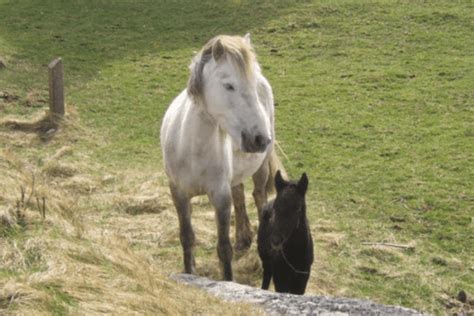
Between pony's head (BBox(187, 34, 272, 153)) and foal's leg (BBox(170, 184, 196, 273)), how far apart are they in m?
0.91

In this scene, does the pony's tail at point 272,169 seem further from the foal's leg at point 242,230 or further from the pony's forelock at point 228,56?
the pony's forelock at point 228,56

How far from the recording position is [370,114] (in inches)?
439

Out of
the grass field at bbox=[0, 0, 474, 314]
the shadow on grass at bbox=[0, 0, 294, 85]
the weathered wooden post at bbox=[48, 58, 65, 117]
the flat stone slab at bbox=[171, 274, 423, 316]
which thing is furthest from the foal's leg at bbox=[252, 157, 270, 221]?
the shadow on grass at bbox=[0, 0, 294, 85]

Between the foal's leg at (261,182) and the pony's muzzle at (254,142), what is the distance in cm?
212

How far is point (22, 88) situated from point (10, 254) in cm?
801

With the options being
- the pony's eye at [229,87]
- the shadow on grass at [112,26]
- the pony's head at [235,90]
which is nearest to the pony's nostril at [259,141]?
the pony's head at [235,90]

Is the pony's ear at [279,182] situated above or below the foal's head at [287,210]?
above

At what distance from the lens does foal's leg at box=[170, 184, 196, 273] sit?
19.5ft

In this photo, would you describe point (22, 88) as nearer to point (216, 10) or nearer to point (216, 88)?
point (216, 10)

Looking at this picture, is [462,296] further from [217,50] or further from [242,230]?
[217,50]

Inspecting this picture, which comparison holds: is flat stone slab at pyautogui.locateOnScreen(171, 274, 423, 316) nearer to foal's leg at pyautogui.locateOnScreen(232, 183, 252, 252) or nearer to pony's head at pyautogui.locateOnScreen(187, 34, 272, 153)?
pony's head at pyautogui.locateOnScreen(187, 34, 272, 153)

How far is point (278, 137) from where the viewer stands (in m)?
10.3

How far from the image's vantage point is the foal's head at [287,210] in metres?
5.62

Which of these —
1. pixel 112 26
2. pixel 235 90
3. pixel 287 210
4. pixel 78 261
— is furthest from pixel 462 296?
pixel 112 26
